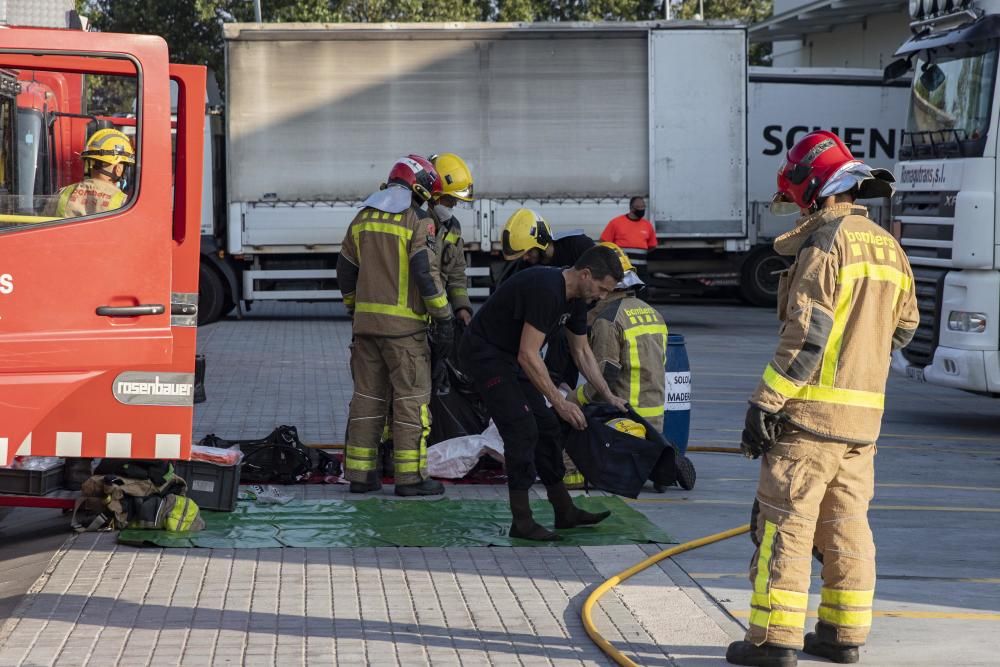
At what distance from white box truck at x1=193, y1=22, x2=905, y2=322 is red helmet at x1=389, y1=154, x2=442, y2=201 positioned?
424 inches

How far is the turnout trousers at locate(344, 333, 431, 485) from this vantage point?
8.52 metres

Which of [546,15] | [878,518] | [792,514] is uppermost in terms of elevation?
[546,15]

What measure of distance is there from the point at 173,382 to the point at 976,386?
6907 millimetres

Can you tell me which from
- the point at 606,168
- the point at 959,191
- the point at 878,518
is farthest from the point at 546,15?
the point at 878,518

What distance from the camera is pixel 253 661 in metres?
5.34

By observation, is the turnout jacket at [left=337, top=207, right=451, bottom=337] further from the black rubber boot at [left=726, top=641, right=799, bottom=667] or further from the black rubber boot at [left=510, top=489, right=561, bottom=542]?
the black rubber boot at [left=726, top=641, right=799, bottom=667]

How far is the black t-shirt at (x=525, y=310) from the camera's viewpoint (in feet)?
22.7

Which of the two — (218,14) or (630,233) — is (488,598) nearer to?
(630,233)

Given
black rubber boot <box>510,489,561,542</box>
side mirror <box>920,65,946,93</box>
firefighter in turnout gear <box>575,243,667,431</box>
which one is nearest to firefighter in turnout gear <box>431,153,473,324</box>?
firefighter in turnout gear <box>575,243,667,431</box>

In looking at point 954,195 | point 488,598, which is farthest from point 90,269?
point 954,195

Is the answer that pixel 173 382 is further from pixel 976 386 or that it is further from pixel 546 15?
pixel 546 15

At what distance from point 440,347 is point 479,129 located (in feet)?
37.3

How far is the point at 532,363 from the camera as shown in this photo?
22.8 ft

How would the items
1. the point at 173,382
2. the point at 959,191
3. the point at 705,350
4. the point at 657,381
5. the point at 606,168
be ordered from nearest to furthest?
the point at 173,382
the point at 657,381
the point at 959,191
the point at 705,350
the point at 606,168
